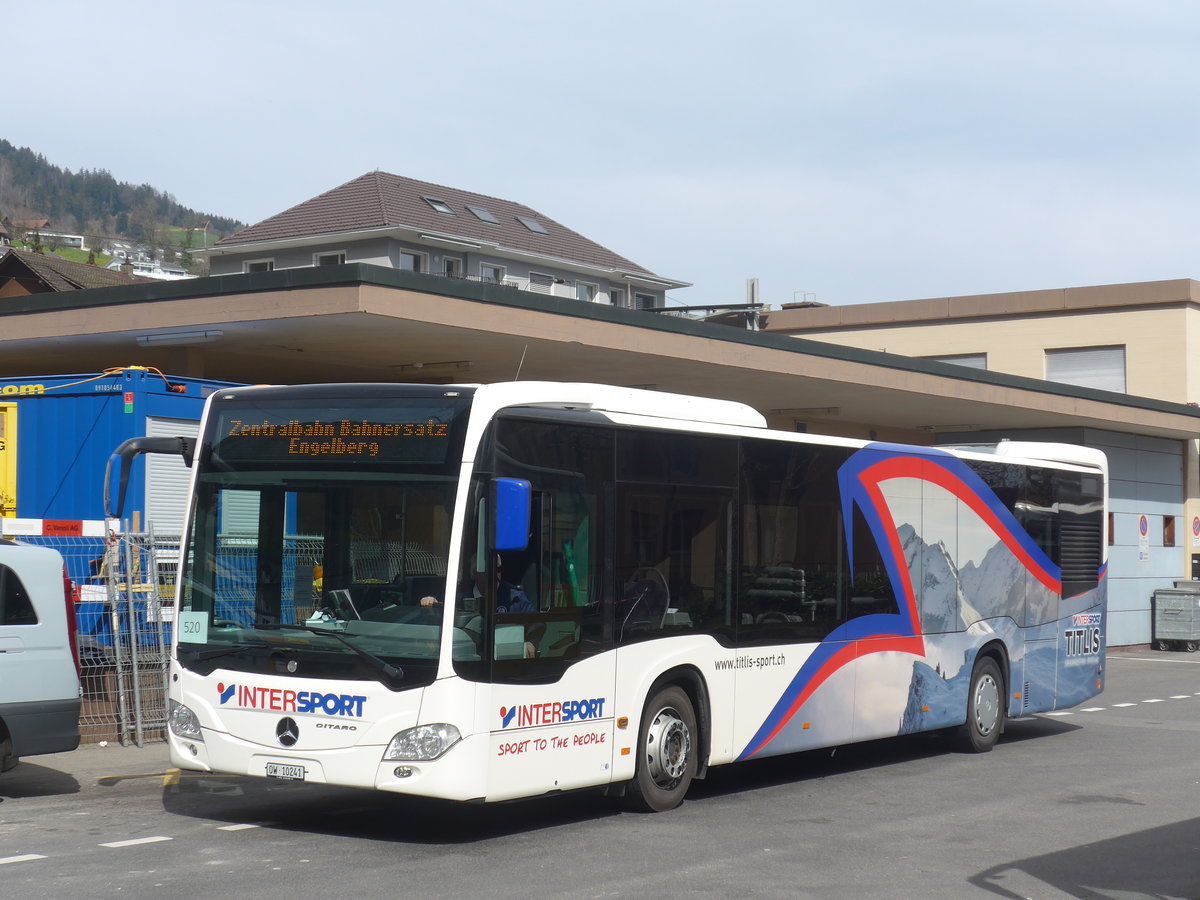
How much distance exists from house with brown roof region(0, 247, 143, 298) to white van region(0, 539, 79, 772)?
39.5 m

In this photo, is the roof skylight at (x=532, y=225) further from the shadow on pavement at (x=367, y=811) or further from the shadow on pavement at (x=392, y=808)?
the shadow on pavement at (x=367, y=811)

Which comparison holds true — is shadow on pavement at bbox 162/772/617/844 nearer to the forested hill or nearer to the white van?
the white van

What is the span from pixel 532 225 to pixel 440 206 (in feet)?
21.7

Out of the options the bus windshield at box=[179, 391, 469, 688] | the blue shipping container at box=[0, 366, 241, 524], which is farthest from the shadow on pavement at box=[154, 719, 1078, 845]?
the blue shipping container at box=[0, 366, 241, 524]

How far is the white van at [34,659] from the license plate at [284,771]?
2229 mm

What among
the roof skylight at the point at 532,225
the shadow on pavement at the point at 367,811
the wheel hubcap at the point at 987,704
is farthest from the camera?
the roof skylight at the point at 532,225

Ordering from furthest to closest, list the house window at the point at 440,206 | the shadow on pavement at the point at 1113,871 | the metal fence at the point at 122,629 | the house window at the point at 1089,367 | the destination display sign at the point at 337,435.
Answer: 1. the house window at the point at 440,206
2. the house window at the point at 1089,367
3. the metal fence at the point at 122,629
4. the destination display sign at the point at 337,435
5. the shadow on pavement at the point at 1113,871

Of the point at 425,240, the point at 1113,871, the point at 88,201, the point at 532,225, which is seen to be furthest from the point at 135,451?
the point at 88,201

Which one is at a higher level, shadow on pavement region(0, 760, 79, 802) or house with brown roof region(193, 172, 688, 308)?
house with brown roof region(193, 172, 688, 308)

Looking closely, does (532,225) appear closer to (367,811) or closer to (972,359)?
(972,359)

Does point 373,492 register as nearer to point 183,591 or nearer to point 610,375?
point 183,591

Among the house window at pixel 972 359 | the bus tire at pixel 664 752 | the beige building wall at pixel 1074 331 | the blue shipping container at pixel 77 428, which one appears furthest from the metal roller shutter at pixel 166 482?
the house window at pixel 972 359

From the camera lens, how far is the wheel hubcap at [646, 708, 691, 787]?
33.4ft

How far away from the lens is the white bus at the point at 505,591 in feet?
28.7
